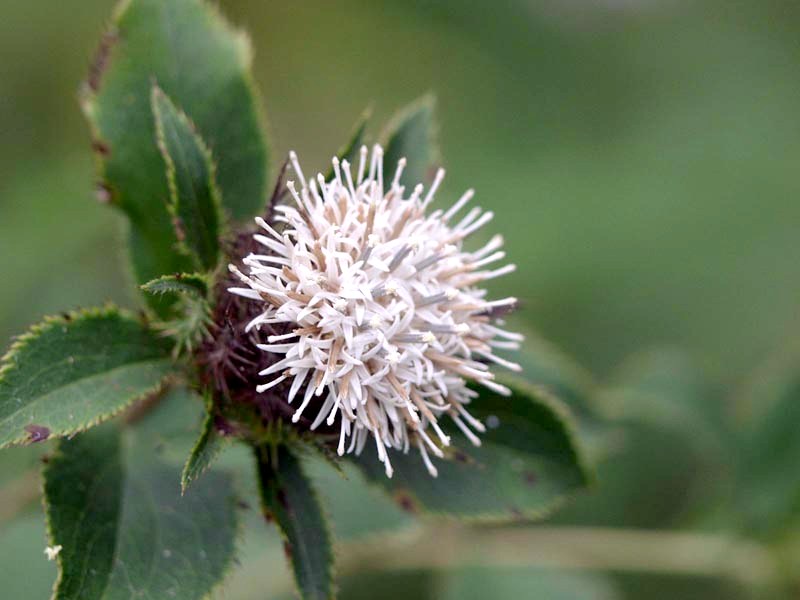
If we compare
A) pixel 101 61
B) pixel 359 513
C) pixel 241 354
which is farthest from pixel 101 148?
pixel 359 513

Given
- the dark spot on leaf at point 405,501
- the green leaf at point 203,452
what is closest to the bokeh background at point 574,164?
the dark spot on leaf at point 405,501

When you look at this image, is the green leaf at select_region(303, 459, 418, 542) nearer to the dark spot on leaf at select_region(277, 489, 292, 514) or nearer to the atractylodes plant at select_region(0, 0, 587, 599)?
the atractylodes plant at select_region(0, 0, 587, 599)

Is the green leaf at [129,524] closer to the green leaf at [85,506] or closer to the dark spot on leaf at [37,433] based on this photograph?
the green leaf at [85,506]

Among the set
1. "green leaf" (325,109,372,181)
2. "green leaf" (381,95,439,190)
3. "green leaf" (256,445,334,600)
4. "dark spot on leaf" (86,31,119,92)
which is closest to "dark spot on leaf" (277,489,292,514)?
"green leaf" (256,445,334,600)

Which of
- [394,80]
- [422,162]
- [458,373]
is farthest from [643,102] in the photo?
[458,373]

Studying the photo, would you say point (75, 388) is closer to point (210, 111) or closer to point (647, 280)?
point (210, 111)

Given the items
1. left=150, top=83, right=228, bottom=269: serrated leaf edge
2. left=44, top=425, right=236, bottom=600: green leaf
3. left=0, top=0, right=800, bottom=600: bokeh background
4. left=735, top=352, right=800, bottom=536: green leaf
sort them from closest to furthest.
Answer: left=44, top=425, right=236, bottom=600: green leaf, left=150, top=83, right=228, bottom=269: serrated leaf edge, left=735, top=352, right=800, bottom=536: green leaf, left=0, top=0, right=800, bottom=600: bokeh background

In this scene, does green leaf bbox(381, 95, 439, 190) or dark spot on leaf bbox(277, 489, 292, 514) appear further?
green leaf bbox(381, 95, 439, 190)

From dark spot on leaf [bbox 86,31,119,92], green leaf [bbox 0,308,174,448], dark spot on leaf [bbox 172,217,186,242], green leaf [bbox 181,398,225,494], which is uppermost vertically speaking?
dark spot on leaf [bbox 86,31,119,92]
